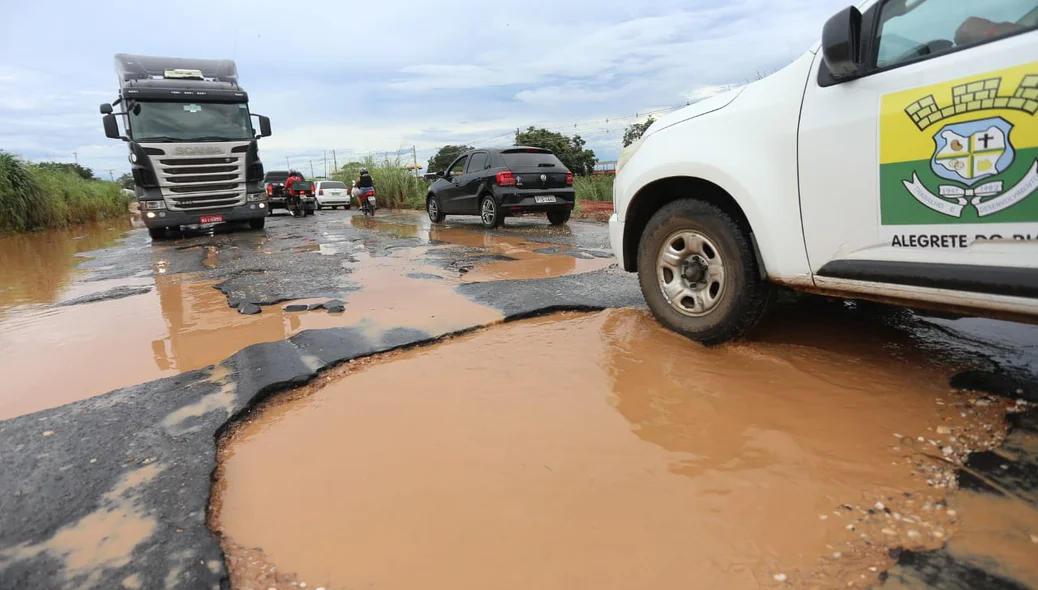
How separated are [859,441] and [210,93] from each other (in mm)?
12714

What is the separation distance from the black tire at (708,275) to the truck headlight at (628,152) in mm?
538

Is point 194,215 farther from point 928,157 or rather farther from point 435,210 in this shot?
point 928,157

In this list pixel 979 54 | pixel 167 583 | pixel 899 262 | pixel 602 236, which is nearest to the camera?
pixel 167 583

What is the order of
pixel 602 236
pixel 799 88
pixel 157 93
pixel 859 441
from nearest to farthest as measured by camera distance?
pixel 859 441, pixel 799 88, pixel 602 236, pixel 157 93

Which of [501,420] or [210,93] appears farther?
[210,93]

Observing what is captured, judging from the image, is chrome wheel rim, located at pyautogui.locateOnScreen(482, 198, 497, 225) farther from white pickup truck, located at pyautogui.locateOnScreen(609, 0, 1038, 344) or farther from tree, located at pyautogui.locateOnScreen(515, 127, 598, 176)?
tree, located at pyautogui.locateOnScreen(515, 127, 598, 176)

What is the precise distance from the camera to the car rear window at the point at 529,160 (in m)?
10.7

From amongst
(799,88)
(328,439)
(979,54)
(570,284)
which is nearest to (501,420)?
(328,439)

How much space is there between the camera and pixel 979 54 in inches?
79.5

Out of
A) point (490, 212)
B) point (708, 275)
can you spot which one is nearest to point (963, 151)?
point (708, 275)

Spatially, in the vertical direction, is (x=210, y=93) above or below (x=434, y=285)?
above

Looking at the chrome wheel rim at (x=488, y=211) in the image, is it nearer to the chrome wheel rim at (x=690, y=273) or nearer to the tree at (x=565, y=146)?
A: the chrome wheel rim at (x=690, y=273)

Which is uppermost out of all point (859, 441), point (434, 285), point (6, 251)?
→ point (6, 251)

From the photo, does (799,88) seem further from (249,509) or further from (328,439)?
(249,509)
